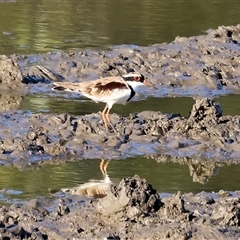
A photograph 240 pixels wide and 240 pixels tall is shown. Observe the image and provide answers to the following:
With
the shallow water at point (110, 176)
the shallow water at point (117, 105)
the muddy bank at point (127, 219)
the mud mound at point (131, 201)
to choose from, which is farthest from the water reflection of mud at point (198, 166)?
the mud mound at point (131, 201)

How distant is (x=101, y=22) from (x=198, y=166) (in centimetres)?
986

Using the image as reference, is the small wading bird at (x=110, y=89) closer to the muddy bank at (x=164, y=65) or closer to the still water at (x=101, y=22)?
the muddy bank at (x=164, y=65)

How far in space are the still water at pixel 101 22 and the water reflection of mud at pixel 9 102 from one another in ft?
9.24

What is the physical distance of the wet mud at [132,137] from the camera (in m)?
7.77

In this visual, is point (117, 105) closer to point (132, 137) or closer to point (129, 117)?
point (129, 117)

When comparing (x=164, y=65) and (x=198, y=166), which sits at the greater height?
(x=198, y=166)

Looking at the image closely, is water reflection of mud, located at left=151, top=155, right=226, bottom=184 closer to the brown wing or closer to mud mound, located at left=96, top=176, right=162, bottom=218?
the brown wing

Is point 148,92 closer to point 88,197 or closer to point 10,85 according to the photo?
point 10,85

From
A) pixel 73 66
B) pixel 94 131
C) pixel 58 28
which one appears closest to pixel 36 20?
pixel 58 28

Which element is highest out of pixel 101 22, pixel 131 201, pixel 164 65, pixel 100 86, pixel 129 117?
pixel 131 201

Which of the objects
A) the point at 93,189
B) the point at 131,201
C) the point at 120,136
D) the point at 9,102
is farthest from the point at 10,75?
the point at 131,201

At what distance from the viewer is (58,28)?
63.3 ft

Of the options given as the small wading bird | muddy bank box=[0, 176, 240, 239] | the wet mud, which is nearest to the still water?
the wet mud

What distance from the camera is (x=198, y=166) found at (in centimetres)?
1082
